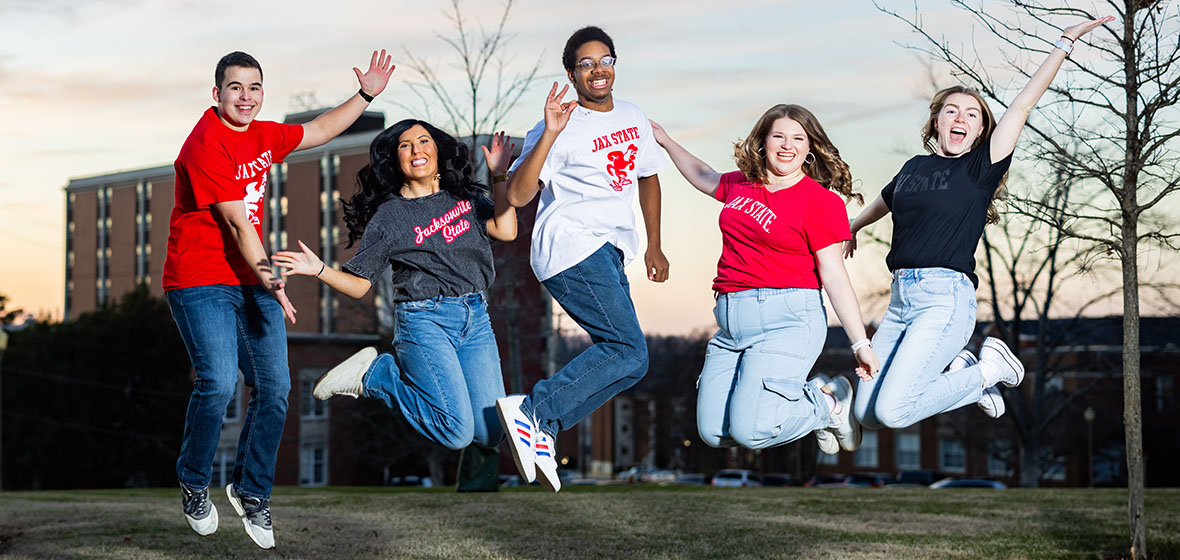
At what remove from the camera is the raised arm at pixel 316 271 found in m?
6.27

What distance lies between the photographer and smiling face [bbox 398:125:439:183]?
720cm

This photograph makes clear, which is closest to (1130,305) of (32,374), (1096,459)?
(32,374)

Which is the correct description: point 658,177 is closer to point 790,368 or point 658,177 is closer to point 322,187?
point 790,368

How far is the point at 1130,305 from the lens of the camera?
12805 millimetres

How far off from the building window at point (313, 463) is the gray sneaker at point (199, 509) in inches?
1688

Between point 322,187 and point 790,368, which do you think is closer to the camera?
point 790,368

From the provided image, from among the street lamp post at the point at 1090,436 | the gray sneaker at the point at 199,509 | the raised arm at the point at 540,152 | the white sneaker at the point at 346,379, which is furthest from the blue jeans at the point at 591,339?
the street lamp post at the point at 1090,436

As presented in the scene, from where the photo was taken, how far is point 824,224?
687cm

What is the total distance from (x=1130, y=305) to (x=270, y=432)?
30.7ft

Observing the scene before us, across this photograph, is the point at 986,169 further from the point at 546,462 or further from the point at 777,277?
the point at 546,462

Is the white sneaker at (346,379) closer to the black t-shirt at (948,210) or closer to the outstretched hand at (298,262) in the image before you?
the outstretched hand at (298,262)

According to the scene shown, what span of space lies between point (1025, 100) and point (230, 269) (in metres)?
4.86

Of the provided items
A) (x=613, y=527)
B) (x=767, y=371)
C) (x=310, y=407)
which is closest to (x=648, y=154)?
(x=767, y=371)

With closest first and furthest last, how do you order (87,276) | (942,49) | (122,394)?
(942,49) → (122,394) → (87,276)
